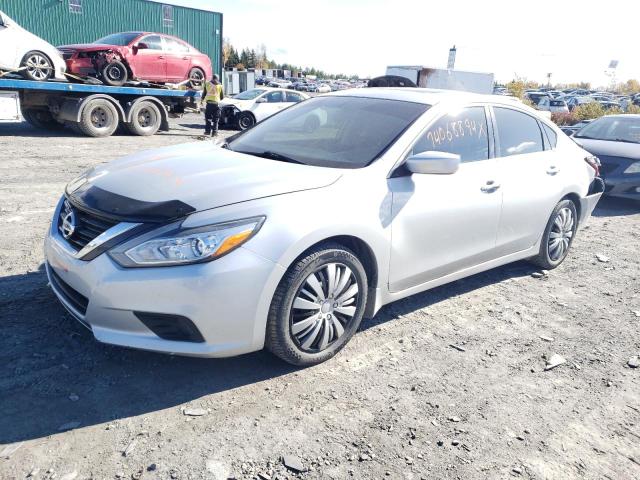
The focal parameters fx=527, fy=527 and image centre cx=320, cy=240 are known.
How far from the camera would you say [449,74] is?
20109 mm

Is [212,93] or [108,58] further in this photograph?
[212,93]

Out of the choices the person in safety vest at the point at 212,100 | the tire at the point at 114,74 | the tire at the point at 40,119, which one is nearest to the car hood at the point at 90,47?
the tire at the point at 114,74

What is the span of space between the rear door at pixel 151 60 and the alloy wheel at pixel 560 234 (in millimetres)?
12160

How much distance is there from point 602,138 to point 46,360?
371 inches

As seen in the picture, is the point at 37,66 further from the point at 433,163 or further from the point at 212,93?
the point at 433,163

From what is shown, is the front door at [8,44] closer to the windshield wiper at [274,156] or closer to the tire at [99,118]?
the tire at [99,118]

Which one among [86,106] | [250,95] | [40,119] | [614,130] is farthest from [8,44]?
[614,130]

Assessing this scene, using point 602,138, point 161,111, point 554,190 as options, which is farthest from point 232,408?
point 161,111

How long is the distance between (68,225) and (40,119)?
39.9 feet

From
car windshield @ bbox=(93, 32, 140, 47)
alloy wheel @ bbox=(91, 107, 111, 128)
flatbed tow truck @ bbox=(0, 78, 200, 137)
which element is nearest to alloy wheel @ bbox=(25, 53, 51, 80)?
flatbed tow truck @ bbox=(0, 78, 200, 137)

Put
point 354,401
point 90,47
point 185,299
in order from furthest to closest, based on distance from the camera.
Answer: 1. point 90,47
2. point 354,401
3. point 185,299

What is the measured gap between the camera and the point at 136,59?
544 inches

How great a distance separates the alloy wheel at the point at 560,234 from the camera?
498cm

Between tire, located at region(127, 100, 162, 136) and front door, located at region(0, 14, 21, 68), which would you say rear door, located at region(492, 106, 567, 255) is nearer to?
front door, located at region(0, 14, 21, 68)
